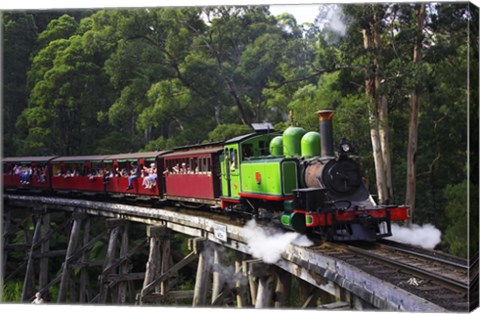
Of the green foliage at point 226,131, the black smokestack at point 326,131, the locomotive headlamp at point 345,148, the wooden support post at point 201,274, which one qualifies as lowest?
the wooden support post at point 201,274

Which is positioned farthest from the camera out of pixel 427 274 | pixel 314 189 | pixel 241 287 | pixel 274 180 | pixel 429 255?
pixel 241 287

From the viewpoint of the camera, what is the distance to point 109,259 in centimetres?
1585

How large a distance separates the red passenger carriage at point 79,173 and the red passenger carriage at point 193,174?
9.83 feet

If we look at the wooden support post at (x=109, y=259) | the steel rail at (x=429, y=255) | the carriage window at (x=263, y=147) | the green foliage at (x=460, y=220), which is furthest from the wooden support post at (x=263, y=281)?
the wooden support post at (x=109, y=259)

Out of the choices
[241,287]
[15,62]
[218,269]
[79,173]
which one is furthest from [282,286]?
[79,173]

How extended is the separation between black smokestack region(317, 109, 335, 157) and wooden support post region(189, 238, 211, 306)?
10.5ft

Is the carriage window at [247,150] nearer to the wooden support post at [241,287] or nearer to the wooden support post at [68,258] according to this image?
the wooden support post at [241,287]

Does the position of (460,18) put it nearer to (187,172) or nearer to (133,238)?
(187,172)

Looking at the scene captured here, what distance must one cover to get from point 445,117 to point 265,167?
3563 mm

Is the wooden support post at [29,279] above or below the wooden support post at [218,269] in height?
below

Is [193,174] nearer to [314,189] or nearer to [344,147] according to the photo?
[344,147]

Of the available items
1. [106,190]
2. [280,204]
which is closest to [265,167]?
[280,204]

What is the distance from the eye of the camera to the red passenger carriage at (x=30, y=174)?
17.3 m

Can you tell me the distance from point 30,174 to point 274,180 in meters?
11.7
